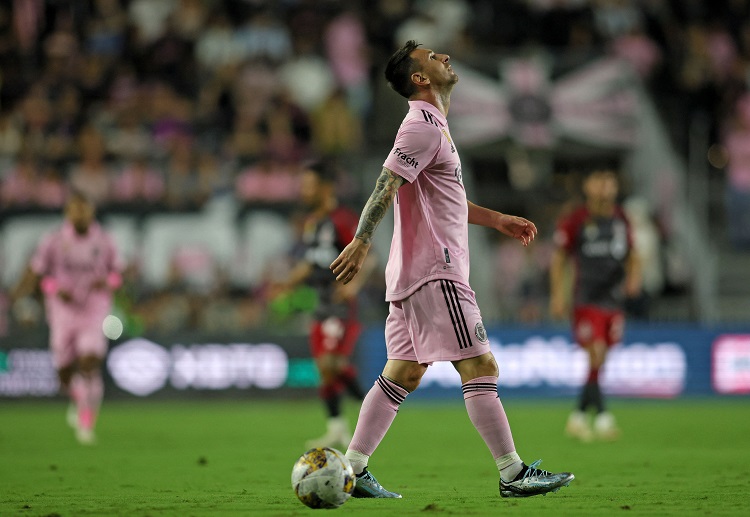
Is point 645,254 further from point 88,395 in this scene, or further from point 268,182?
point 88,395

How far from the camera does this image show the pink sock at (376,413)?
315 inches

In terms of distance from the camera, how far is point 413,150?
299 inches

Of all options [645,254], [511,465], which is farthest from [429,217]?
[645,254]

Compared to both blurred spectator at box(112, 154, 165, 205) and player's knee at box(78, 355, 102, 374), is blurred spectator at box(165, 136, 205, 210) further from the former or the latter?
player's knee at box(78, 355, 102, 374)

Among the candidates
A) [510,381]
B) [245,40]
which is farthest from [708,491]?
[245,40]

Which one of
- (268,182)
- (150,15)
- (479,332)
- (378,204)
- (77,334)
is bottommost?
(479,332)

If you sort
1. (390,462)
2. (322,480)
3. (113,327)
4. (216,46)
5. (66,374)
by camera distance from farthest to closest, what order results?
(216,46), (113,327), (66,374), (390,462), (322,480)

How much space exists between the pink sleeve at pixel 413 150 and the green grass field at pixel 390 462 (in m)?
1.95

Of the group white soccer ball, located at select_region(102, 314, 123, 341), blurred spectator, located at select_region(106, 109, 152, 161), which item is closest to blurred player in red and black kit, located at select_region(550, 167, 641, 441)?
white soccer ball, located at select_region(102, 314, 123, 341)

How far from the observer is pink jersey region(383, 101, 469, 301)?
7.75 m

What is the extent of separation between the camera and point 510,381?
19859 mm

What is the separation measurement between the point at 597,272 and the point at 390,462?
13.9ft

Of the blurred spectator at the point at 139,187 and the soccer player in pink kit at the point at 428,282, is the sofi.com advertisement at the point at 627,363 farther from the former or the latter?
the soccer player in pink kit at the point at 428,282

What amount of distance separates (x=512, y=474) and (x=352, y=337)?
5.52 m
